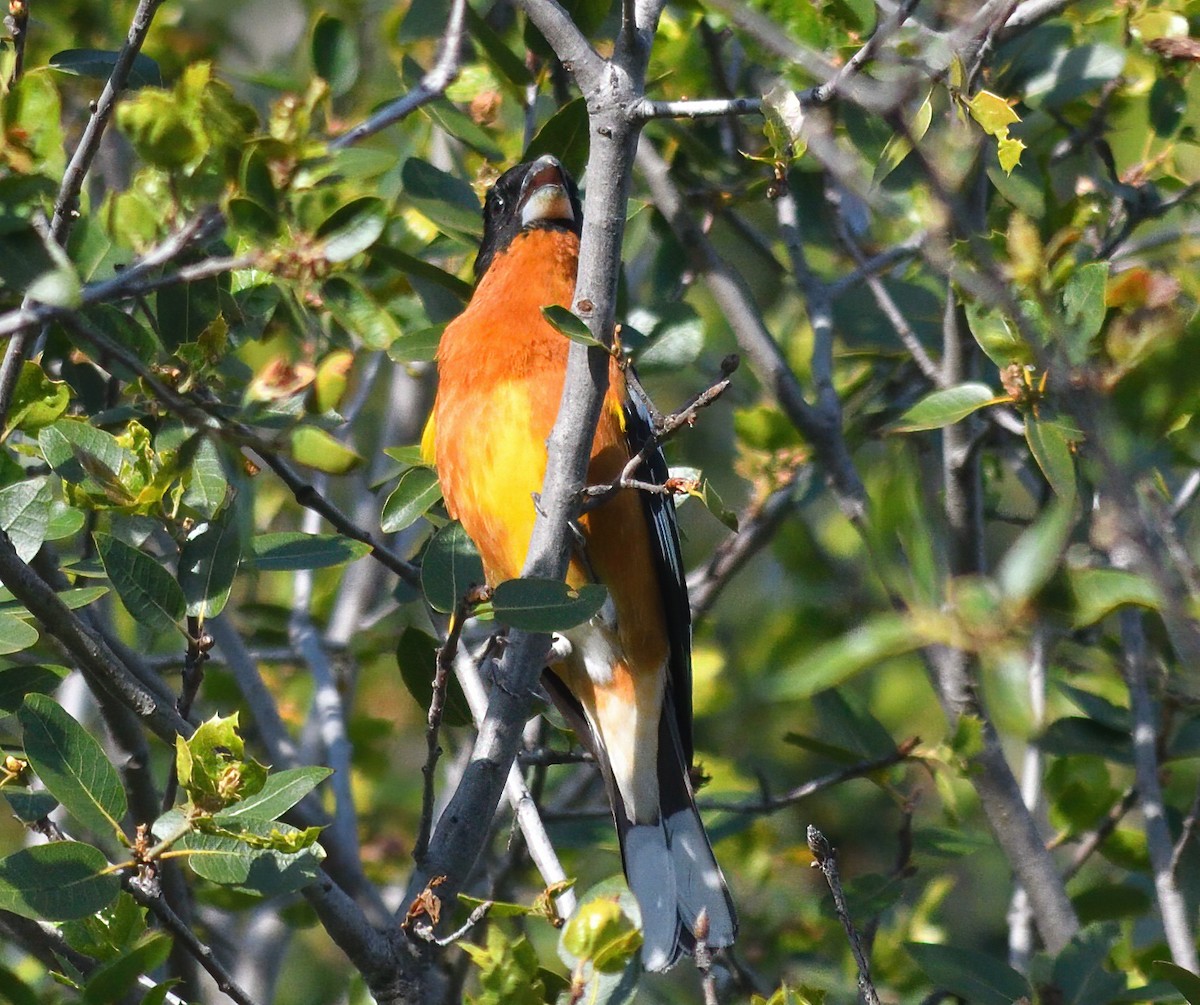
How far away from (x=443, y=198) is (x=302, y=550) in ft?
4.33

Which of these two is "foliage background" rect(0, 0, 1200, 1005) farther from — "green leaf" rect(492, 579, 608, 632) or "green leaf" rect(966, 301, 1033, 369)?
"green leaf" rect(492, 579, 608, 632)

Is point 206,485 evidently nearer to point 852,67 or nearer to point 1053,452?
point 852,67

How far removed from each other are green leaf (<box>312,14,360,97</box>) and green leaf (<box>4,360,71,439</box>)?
169 centimetres

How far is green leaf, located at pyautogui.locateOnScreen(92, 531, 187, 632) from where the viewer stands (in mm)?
2949

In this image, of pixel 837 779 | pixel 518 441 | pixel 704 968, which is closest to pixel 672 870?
pixel 837 779

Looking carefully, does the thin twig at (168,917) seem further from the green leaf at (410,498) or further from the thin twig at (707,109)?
the thin twig at (707,109)

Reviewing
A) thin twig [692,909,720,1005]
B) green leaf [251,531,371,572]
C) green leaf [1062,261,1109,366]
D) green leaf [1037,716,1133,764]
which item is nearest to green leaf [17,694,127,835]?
green leaf [251,531,371,572]

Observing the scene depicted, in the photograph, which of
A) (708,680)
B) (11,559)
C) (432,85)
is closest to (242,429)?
(11,559)

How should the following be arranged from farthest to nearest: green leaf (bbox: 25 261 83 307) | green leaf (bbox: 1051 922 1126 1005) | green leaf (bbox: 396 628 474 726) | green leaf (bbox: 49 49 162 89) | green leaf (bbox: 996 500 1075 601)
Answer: green leaf (bbox: 396 628 474 726)
green leaf (bbox: 49 49 162 89)
green leaf (bbox: 1051 922 1126 1005)
green leaf (bbox: 25 261 83 307)
green leaf (bbox: 996 500 1075 601)

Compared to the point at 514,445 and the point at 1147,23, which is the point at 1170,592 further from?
the point at 1147,23

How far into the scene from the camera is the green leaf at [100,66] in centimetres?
352

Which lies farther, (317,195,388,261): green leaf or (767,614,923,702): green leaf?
(317,195,388,261): green leaf

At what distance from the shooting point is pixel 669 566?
14.4ft

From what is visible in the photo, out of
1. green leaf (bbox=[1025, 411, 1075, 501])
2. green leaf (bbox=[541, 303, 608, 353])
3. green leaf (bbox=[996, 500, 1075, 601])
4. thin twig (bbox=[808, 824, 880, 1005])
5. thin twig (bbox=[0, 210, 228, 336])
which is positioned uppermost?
thin twig (bbox=[0, 210, 228, 336])
